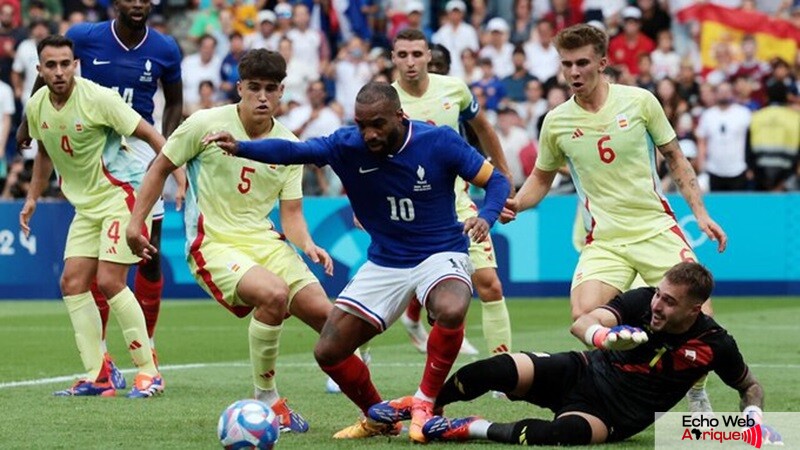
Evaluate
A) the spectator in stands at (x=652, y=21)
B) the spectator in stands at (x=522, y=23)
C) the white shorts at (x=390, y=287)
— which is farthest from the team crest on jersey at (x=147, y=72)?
the spectator in stands at (x=652, y=21)

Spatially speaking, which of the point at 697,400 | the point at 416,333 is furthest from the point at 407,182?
the point at 416,333

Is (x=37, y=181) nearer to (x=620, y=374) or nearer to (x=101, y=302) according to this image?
(x=101, y=302)

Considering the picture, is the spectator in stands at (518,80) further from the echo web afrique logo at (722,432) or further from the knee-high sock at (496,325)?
the echo web afrique logo at (722,432)

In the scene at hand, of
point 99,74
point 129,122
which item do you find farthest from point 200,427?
point 99,74

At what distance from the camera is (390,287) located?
9.09 meters

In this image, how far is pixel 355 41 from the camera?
2455 cm

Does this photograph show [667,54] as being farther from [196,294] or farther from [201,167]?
[201,167]

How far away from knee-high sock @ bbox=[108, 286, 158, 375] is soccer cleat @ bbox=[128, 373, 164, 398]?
0.10 metres

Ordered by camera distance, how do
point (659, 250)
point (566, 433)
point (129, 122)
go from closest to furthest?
point (566, 433) < point (659, 250) < point (129, 122)

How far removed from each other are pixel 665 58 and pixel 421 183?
52.3 ft

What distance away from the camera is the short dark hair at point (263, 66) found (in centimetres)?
979

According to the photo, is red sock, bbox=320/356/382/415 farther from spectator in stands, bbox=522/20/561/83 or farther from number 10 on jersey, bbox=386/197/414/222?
spectator in stands, bbox=522/20/561/83

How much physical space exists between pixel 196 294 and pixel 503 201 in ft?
42.1

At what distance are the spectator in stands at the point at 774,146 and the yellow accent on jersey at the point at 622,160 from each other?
12.4 meters
